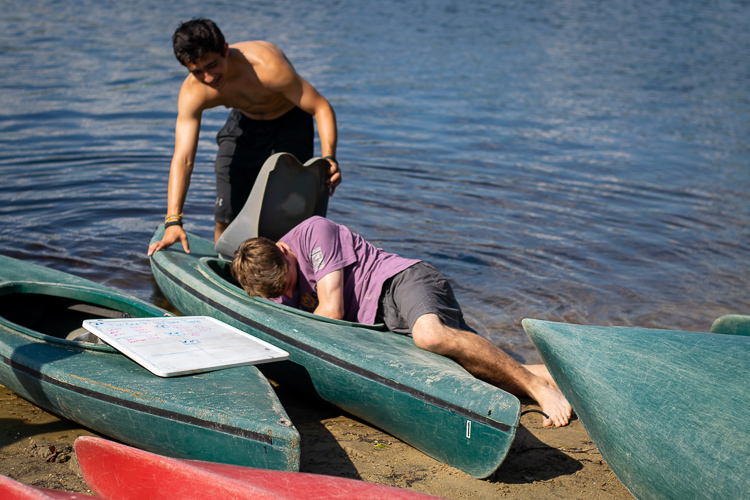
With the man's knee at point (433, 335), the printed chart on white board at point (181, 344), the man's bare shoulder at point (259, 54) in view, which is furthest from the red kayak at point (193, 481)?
the man's bare shoulder at point (259, 54)

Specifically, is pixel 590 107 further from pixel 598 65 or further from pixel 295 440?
pixel 295 440

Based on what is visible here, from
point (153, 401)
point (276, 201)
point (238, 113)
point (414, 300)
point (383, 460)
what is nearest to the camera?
point (153, 401)

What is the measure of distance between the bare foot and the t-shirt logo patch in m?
1.25

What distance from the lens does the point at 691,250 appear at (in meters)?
6.41

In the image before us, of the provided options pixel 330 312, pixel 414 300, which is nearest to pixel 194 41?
pixel 330 312

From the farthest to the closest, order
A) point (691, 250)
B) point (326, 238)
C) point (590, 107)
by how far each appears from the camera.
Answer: point (590, 107) → point (691, 250) → point (326, 238)

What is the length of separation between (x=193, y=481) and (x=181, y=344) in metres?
0.97

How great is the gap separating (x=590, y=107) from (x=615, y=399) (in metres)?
10.3

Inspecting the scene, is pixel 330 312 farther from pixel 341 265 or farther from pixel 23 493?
pixel 23 493

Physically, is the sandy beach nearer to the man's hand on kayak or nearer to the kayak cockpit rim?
the kayak cockpit rim

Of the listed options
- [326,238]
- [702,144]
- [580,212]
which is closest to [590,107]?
[702,144]

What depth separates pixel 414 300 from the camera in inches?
139

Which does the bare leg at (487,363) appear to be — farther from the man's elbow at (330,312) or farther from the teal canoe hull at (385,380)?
the man's elbow at (330,312)

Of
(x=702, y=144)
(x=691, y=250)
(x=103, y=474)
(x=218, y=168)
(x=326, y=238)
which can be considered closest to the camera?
(x=103, y=474)
